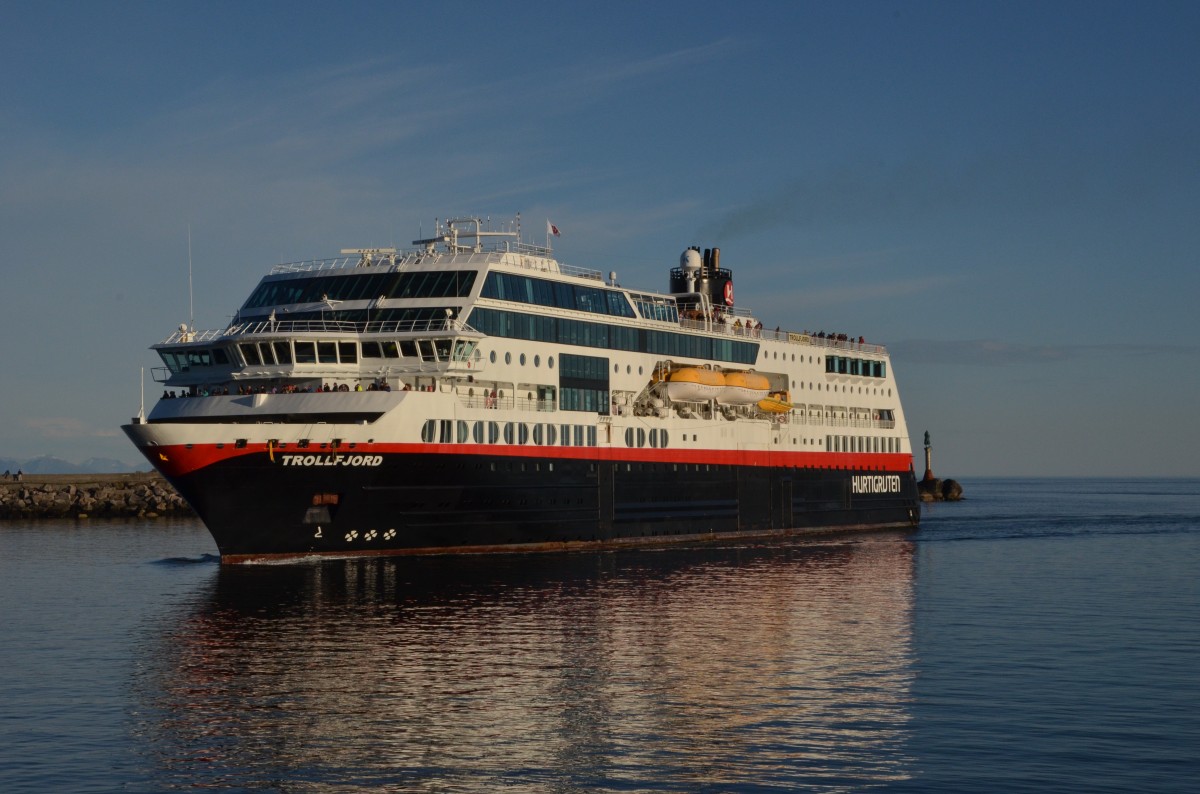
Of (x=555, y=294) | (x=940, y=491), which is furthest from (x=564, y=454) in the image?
(x=940, y=491)

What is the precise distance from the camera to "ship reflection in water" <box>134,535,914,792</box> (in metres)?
21.0

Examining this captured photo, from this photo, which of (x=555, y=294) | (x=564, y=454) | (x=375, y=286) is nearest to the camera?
(x=375, y=286)

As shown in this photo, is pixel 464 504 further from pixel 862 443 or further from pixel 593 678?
pixel 862 443

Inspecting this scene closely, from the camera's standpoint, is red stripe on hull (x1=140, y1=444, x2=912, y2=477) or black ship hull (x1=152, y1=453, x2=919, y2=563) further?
black ship hull (x1=152, y1=453, x2=919, y2=563)

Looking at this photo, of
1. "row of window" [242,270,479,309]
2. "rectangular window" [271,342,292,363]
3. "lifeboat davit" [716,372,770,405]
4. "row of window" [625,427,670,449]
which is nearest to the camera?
"rectangular window" [271,342,292,363]

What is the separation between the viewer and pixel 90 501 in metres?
96.8

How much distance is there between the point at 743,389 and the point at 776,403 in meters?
3.52

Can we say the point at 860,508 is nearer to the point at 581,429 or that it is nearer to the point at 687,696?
the point at 581,429

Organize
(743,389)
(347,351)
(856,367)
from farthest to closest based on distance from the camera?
(856,367) < (743,389) < (347,351)

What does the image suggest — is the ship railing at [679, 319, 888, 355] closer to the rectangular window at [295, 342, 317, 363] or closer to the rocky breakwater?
Answer: the rectangular window at [295, 342, 317, 363]

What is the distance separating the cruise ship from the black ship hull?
8 centimetres

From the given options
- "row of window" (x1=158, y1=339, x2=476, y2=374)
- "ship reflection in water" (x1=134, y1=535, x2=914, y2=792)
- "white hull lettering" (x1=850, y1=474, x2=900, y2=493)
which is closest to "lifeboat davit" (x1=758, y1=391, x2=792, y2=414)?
"white hull lettering" (x1=850, y1=474, x2=900, y2=493)

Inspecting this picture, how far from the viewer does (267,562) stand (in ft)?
155

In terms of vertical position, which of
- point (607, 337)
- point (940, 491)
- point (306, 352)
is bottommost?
point (940, 491)
